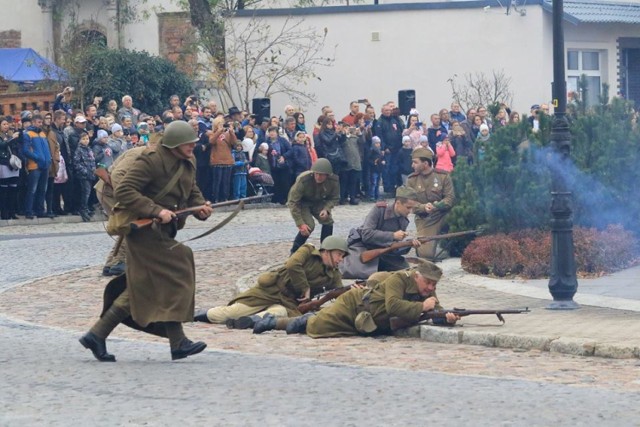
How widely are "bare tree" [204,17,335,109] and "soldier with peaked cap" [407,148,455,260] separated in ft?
58.7

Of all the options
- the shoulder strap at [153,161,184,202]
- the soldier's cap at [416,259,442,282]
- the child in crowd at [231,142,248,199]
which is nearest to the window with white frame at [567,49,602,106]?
the child in crowd at [231,142,248,199]

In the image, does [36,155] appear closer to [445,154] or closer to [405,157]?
[445,154]

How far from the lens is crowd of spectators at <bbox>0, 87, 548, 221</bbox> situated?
84.3ft

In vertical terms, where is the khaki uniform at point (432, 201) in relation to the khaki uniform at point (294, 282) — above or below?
above

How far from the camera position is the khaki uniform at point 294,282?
577 inches

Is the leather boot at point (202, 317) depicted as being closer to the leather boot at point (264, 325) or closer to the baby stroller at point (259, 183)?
the leather boot at point (264, 325)

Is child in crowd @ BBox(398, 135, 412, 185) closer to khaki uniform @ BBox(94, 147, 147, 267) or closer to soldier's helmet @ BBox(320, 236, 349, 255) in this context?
khaki uniform @ BBox(94, 147, 147, 267)

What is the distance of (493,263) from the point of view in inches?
697

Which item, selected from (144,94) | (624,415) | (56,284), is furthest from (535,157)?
(144,94)

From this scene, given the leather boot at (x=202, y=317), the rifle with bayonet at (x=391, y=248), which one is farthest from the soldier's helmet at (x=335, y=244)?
the rifle with bayonet at (x=391, y=248)

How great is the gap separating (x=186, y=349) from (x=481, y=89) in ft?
83.8

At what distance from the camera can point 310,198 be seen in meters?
18.6

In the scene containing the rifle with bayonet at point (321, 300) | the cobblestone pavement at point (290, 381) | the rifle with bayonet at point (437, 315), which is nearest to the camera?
the cobblestone pavement at point (290, 381)

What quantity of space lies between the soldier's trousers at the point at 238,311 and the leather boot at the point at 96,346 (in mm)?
3138
